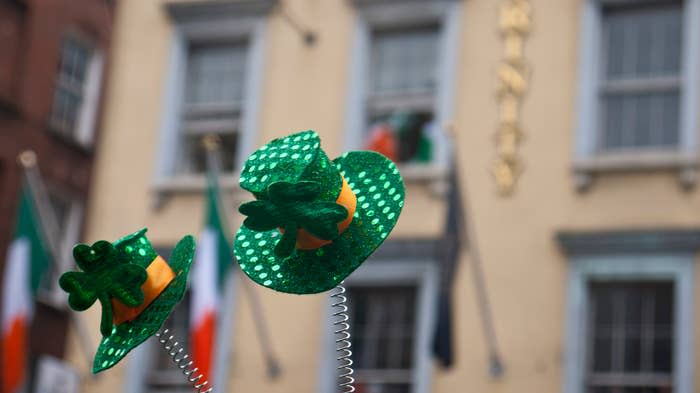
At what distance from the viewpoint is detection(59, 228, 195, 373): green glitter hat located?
4012 millimetres

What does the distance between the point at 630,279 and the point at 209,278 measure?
3981mm

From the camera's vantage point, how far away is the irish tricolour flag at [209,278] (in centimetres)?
1373

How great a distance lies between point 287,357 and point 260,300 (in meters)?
0.73

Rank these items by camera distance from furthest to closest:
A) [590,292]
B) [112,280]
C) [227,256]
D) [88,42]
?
[88,42] → [227,256] → [590,292] → [112,280]

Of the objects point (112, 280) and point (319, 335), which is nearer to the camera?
point (112, 280)

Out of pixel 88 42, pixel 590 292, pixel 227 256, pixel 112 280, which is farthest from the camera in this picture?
pixel 88 42

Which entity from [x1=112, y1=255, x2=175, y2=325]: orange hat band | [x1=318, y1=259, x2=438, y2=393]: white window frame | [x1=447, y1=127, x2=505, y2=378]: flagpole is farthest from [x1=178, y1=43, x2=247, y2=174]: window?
[x1=112, y1=255, x2=175, y2=325]: orange hat band

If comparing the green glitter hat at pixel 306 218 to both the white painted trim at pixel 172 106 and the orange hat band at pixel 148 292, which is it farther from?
the white painted trim at pixel 172 106

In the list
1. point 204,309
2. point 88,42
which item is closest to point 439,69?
point 204,309

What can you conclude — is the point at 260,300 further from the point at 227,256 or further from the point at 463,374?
the point at 463,374

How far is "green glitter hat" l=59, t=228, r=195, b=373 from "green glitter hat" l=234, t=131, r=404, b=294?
0.90ft

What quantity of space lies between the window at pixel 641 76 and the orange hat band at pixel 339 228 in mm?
10385

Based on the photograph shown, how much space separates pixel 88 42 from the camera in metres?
21.9

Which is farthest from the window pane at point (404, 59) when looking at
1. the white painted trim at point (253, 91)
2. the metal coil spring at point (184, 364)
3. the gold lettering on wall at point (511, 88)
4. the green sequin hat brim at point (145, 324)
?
the metal coil spring at point (184, 364)
